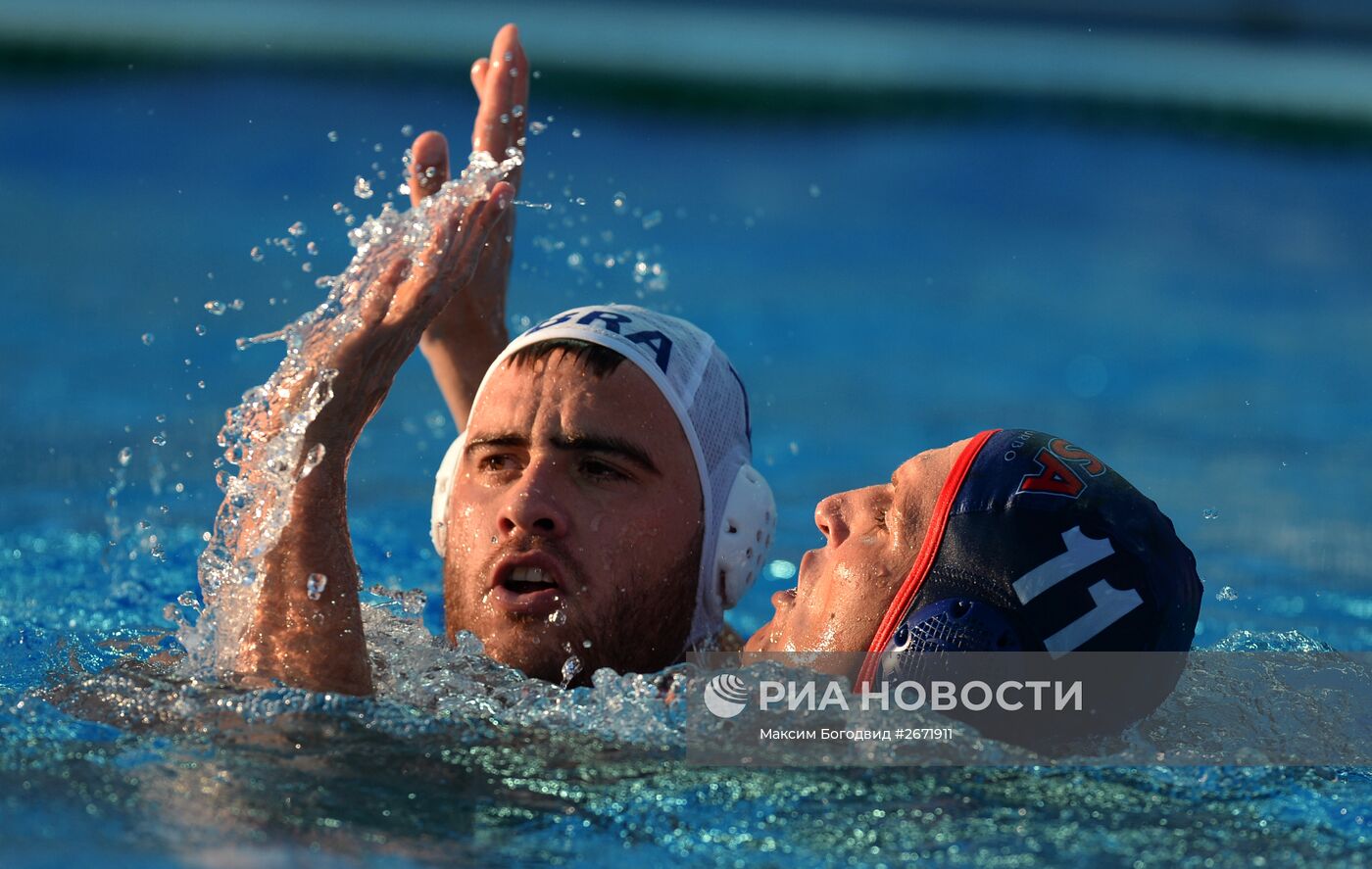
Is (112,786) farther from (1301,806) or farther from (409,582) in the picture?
(409,582)

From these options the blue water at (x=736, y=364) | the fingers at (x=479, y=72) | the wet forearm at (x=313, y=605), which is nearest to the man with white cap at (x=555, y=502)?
the wet forearm at (x=313, y=605)

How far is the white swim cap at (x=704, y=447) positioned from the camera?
9.02 ft

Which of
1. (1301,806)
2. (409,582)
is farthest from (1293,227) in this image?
(1301,806)

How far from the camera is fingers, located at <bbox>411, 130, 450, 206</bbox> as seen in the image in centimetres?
308

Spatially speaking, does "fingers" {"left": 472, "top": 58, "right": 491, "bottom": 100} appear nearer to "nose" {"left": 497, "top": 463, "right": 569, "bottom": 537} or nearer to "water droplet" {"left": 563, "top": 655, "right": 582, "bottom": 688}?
"nose" {"left": 497, "top": 463, "right": 569, "bottom": 537}

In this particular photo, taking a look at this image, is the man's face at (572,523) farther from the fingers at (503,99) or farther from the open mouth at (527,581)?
the fingers at (503,99)

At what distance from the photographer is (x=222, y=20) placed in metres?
11.1

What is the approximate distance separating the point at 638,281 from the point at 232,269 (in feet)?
5.90

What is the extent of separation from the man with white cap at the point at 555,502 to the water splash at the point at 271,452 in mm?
25

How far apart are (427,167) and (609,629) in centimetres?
103

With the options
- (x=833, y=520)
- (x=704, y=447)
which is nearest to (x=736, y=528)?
(x=704, y=447)

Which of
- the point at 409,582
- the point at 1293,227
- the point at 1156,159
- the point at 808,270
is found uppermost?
the point at 1156,159

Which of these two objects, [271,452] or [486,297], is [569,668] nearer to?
[271,452]

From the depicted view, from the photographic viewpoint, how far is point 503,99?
325 cm
